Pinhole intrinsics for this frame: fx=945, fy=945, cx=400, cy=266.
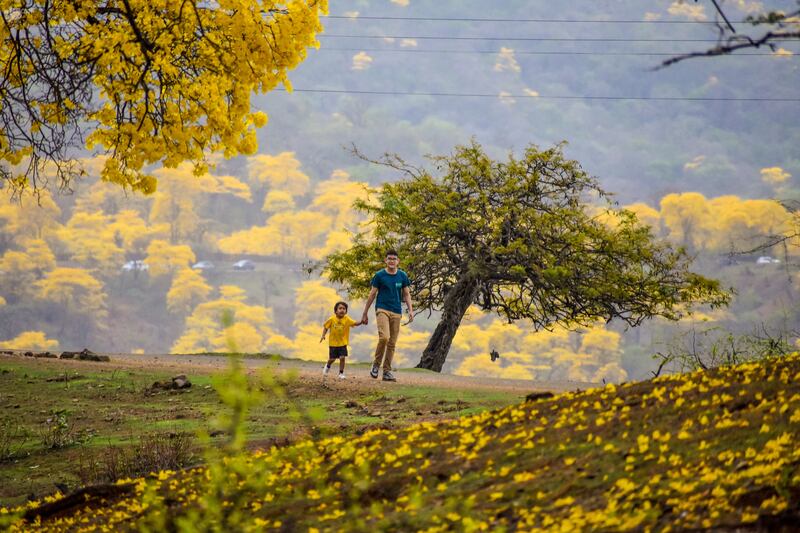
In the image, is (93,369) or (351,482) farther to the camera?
(93,369)

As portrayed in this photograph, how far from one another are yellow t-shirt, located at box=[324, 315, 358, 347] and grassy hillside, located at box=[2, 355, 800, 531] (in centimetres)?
674

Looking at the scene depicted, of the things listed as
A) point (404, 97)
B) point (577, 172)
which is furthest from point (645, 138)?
point (577, 172)

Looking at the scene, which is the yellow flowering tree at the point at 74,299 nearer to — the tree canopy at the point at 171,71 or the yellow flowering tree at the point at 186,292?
the yellow flowering tree at the point at 186,292

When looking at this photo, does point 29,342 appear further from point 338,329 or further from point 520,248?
point 338,329

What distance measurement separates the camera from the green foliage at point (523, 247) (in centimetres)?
1919

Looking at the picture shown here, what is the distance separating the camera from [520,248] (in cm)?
1892

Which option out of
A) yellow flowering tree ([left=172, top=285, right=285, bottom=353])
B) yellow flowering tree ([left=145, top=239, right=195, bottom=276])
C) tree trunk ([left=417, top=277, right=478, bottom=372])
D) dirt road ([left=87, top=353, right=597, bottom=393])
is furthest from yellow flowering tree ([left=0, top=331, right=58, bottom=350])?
tree trunk ([left=417, top=277, right=478, bottom=372])

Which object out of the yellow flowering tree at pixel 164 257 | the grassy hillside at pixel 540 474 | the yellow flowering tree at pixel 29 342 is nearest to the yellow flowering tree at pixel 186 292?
the yellow flowering tree at pixel 164 257

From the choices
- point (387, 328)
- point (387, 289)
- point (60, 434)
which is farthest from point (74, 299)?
point (60, 434)

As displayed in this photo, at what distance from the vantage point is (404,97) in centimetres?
19075

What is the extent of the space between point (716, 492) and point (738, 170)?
160 m

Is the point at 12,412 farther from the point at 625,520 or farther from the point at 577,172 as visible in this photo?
the point at 577,172

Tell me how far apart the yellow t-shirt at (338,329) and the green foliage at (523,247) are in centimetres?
545

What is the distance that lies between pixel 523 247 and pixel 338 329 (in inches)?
234
